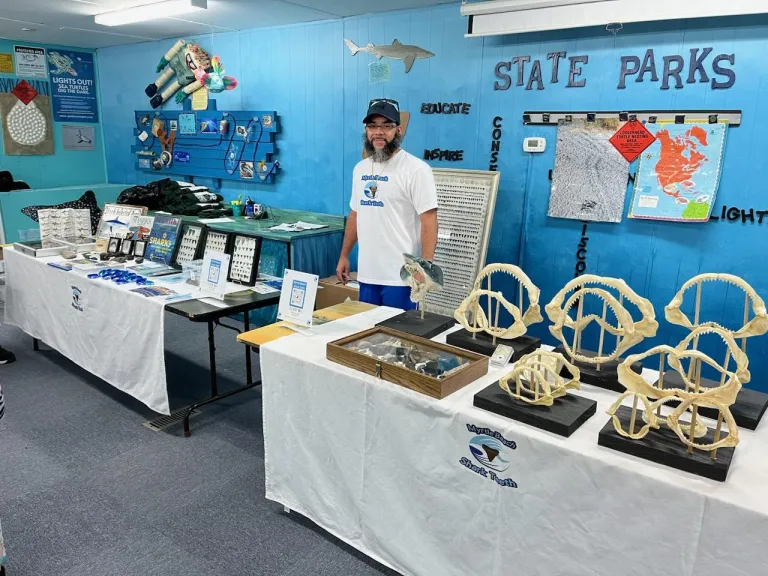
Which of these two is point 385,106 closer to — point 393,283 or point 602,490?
point 393,283

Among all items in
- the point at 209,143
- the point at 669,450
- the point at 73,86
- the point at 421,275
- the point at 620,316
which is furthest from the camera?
the point at 73,86

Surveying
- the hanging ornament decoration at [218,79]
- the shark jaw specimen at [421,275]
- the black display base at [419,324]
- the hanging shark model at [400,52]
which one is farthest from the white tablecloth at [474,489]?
the hanging ornament decoration at [218,79]

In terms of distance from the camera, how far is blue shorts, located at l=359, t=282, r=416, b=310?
2.84 meters

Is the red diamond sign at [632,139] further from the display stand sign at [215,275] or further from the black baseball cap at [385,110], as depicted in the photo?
the display stand sign at [215,275]

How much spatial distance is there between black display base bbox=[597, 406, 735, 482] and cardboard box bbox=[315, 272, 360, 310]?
2.60 m

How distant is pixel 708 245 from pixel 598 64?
1151mm

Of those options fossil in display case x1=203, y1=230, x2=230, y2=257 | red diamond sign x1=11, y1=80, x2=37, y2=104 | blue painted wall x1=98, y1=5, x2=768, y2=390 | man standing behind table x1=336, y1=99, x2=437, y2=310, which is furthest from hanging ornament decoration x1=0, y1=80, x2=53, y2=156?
man standing behind table x1=336, y1=99, x2=437, y2=310

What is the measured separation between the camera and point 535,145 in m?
3.44

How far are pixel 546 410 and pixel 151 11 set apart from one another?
3977 mm

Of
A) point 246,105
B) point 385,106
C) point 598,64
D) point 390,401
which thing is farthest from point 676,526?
point 246,105

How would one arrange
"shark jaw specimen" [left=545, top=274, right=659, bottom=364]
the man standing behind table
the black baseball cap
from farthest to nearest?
1. the man standing behind table
2. the black baseball cap
3. "shark jaw specimen" [left=545, top=274, right=659, bottom=364]

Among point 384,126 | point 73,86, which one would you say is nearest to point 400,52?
point 384,126

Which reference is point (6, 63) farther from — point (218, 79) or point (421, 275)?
point (421, 275)

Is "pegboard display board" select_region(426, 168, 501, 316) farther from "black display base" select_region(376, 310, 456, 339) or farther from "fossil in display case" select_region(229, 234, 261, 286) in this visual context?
"black display base" select_region(376, 310, 456, 339)
